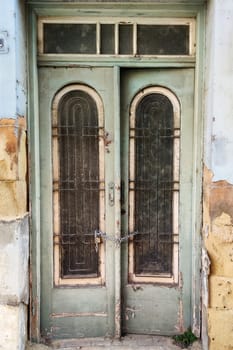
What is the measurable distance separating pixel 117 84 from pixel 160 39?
472mm

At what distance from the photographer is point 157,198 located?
8.87 feet

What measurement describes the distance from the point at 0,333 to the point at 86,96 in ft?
6.03

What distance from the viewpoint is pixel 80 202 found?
269cm

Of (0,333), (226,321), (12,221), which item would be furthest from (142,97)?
(0,333)

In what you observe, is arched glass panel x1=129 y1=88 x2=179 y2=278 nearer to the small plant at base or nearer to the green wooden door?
the green wooden door

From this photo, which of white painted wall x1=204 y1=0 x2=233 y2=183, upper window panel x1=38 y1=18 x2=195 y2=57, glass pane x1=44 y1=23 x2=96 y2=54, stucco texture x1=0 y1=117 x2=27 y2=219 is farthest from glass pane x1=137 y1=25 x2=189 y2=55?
stucco texture x1=0 y1=117 x2=27 y2=219

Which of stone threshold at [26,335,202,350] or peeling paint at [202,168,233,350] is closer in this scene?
peeling paint at [202,168,233,350]

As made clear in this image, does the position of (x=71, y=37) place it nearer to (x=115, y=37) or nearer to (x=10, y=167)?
(x=115, y=37)

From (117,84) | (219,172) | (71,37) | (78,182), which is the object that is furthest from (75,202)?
(71,37)

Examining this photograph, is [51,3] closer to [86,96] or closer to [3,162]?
[86,96]

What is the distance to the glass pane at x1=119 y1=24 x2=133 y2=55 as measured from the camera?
2.59m

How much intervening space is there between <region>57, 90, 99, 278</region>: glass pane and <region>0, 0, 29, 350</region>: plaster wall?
1.14ft

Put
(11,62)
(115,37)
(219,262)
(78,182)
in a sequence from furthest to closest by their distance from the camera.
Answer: (78,182) < (115,37) < (219,262) < (11,62)

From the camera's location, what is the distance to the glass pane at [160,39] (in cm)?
259
